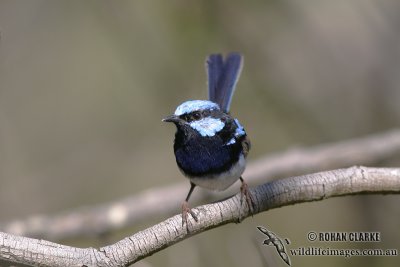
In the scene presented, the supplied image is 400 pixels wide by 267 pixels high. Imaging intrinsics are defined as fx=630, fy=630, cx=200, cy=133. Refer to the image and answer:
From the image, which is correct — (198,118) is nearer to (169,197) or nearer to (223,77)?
(223,77)

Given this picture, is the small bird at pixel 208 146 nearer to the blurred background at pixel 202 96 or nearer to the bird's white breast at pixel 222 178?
the bird's white breast at pixel 222 178

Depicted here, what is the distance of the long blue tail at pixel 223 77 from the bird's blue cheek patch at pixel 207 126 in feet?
2.10

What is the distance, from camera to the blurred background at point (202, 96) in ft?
18.6

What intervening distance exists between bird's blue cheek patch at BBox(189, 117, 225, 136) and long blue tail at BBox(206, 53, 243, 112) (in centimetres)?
64

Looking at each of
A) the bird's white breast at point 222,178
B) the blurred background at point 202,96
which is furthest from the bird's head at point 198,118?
the blurred background at point 202,96

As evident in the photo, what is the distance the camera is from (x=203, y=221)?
2990 millimetres

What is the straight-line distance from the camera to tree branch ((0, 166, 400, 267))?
8.56 feet

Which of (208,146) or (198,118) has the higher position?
(198,118)

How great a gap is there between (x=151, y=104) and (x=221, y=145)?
354 centimetres

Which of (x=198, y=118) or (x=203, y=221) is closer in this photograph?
(x=203, y=221)

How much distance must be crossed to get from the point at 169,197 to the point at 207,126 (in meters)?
1.74

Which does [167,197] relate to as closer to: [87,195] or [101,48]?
[87,195]

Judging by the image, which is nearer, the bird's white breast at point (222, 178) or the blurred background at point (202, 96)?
the bird's white breast at point (222, 178)

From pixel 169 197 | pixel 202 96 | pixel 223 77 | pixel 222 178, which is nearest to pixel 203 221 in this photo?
pixel 222 178
